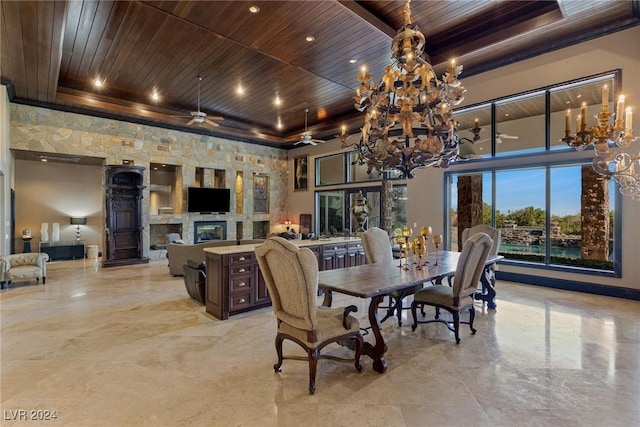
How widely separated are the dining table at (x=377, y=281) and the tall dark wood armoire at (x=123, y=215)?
23.6ft

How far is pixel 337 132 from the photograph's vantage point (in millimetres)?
10078

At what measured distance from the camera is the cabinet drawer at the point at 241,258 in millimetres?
4285

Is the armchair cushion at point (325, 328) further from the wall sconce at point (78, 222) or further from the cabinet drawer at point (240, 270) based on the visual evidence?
the wall sconce at point (78, 222)

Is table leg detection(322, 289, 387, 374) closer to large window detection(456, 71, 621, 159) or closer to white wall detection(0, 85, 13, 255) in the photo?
large window detection(456, 71, 621, 159)

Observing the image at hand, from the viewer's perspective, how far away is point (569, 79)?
545 centimetres

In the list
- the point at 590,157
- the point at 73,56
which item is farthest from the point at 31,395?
the point at 590,157

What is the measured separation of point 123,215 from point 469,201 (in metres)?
9.07

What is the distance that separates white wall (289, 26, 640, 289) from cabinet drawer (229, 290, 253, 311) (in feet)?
16.0

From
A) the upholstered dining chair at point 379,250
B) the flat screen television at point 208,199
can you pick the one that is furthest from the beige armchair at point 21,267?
the upholstered dining chair at point 379,250

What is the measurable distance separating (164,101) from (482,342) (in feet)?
28.0

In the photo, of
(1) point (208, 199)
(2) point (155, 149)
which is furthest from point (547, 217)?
(2) point (155, 149)

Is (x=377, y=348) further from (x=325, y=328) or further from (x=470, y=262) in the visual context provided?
(x=470, y=262)

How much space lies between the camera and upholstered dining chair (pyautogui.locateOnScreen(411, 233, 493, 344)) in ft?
10.9

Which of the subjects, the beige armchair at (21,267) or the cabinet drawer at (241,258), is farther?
the beige armchair at (21,267)
